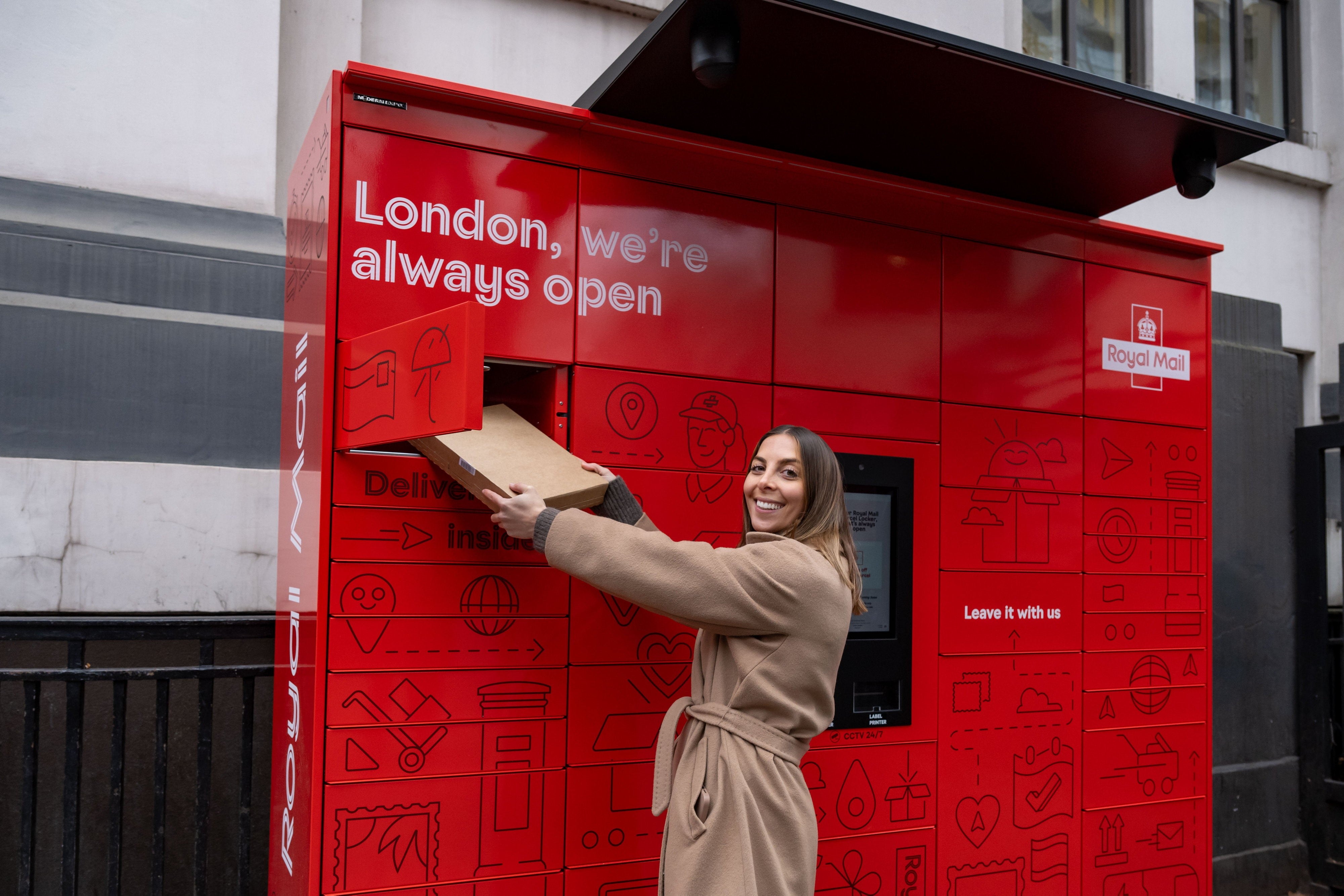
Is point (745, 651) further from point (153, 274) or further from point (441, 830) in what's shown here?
point (153, 274)

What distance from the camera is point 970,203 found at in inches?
157

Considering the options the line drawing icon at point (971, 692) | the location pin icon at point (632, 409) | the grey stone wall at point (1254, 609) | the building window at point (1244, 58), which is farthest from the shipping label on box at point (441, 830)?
the building window at point (1244, 58)

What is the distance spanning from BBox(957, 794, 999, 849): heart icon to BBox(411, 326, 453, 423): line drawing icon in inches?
101

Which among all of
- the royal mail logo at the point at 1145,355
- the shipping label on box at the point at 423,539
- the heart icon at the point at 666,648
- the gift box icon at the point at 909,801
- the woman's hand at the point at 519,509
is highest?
the royal mail logo at the point at 1145,355

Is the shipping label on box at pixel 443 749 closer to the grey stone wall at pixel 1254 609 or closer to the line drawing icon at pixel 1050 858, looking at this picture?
the line drawing icon at pixel 1050 858

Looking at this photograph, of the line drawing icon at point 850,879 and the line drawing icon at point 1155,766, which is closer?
the line drawing icon at point 850,879

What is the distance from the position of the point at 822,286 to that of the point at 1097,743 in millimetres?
2227

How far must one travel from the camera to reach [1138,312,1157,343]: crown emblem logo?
4.42 m

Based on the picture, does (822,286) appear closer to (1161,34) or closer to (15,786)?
(15,786)

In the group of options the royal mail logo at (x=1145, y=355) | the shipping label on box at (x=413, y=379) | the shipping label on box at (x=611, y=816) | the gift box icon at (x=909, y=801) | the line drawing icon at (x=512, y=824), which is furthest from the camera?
the royal mail logo at (x=1145, y=355)

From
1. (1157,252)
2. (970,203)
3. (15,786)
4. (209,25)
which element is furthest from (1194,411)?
(15,786)

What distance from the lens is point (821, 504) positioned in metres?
2.80

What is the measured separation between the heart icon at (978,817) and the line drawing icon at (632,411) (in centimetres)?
191

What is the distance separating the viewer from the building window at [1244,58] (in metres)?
7.60
